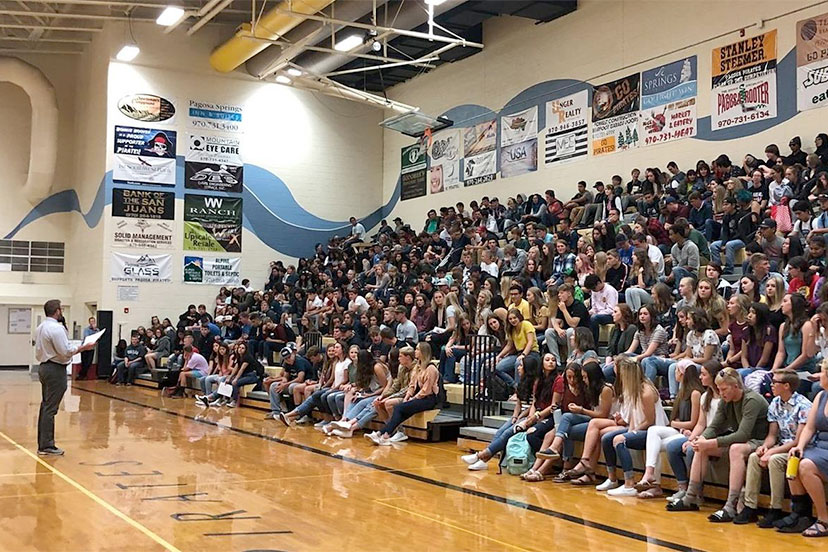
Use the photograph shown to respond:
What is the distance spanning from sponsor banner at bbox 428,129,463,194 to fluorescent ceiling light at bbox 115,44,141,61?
7240 mm

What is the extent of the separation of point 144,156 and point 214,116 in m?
2.06

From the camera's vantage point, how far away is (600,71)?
16391mm

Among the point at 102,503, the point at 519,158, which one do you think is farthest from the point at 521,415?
the point at 519,158

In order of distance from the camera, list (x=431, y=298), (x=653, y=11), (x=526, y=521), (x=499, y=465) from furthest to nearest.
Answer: (x=653, y=11) < (x=431, y=298) < (x=499, y=465) < (x=526, y=521)

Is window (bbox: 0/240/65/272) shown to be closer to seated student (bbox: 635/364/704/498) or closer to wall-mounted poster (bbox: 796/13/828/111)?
wall-mounted poster (bbox: 796/13/828/111)

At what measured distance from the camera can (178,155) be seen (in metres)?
21.1

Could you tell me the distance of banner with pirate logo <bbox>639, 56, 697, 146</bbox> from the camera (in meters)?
14.6

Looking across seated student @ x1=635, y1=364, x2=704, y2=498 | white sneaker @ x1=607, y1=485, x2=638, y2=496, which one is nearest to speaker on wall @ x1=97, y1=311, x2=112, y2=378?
white sneaker @ x1=607, y1=485, x2=638, y2=496

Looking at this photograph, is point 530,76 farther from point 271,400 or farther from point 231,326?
point 271,400

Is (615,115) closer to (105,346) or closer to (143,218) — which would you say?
(143,218)

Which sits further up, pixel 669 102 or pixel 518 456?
pixel 669 102

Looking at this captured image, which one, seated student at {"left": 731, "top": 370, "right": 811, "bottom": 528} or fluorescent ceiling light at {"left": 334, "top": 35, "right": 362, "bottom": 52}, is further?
fluorescent ceiling light at {"left": 334, "top": 35, "right": 362, "bottom": 52}

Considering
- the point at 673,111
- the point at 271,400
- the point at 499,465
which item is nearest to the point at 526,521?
the point at 499,465

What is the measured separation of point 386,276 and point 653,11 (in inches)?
273
